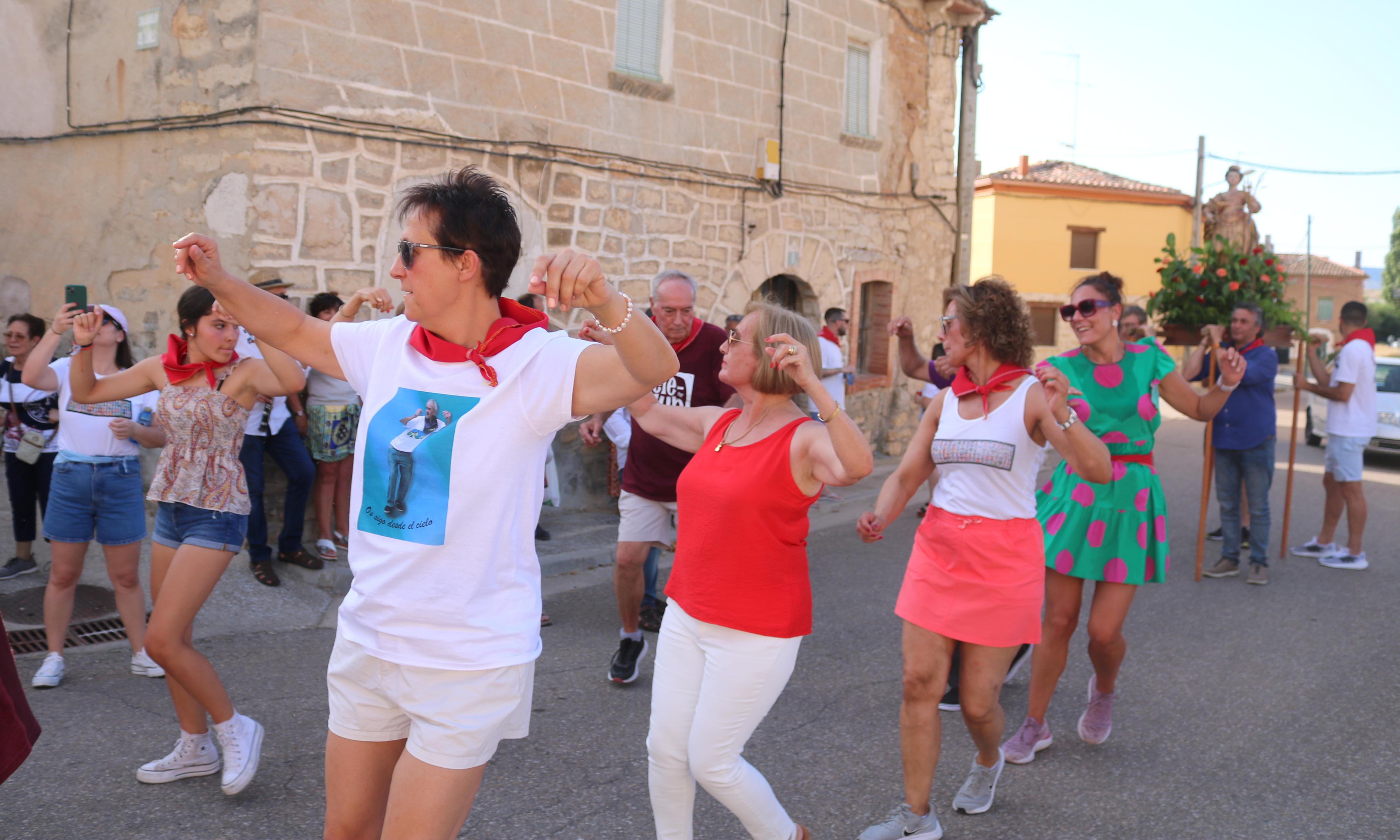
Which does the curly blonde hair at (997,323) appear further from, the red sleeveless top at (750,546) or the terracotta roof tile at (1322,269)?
the terracotta roof tile at (1322,269)

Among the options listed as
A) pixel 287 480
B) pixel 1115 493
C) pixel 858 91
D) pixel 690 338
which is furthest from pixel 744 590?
pixel 858 91

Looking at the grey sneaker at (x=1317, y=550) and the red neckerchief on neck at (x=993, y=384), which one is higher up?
the red neckerchief on neck at (x=993, y=384)

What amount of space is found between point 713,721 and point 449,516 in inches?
42.4

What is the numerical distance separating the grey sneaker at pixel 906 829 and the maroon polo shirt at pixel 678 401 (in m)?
2.01

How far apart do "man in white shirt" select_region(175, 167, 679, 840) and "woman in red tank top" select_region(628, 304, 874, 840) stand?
70 cm

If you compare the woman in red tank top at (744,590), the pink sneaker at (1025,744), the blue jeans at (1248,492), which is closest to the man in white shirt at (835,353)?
the blue jeans at (1248,492)

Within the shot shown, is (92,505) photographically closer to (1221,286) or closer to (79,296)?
(79,296)

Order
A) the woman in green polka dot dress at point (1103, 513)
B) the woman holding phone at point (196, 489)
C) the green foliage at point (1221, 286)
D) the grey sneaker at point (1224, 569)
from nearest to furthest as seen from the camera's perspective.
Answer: the woman holding phone at point (196, 489), the woman in green polka dot dress at point (1103, 513), the grey sneaker at point (1224, 569), the green foliage at point (1221, 286)

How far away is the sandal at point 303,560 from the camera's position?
21.5ft

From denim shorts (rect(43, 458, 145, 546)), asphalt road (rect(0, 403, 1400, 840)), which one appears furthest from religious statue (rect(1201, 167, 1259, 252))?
denim shorts (rect(43, 458, 145, 546))

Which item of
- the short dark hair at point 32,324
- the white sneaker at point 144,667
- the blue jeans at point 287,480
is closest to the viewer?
the white sneaker at point 144,667

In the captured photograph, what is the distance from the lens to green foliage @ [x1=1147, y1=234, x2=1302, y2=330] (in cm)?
833

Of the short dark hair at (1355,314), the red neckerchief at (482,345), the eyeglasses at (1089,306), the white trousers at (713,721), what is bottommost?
the white trousers at (713,721)

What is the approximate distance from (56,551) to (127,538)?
1.06 ft
